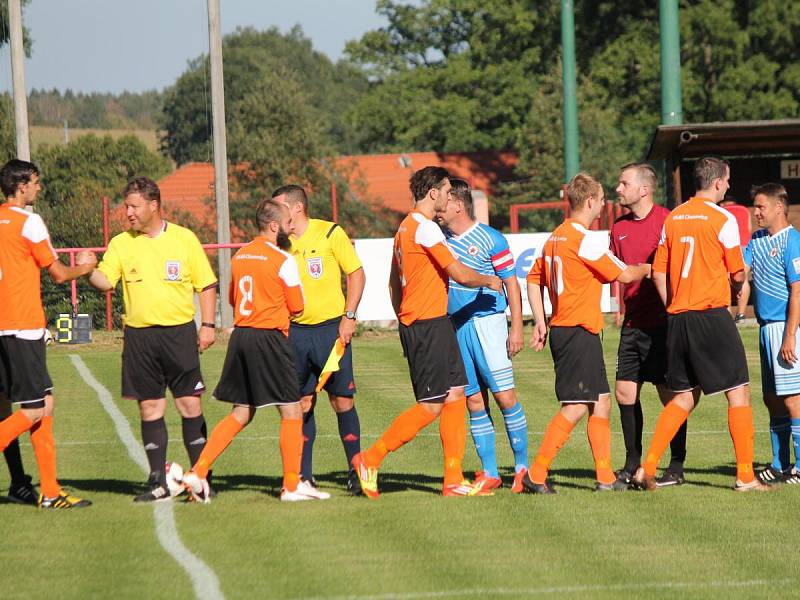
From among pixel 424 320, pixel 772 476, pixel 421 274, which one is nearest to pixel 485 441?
pixel 424 320

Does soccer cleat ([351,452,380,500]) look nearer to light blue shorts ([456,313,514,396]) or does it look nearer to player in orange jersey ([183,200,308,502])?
player in orange jersey ([183,200,308,502])

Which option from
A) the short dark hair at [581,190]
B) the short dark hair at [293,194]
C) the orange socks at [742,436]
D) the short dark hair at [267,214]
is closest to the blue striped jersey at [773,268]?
the orange socks at [742,436]

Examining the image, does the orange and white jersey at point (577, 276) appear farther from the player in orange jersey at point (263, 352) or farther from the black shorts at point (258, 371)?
the black shorts at point (258, 371)

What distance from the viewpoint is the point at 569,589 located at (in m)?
6.66

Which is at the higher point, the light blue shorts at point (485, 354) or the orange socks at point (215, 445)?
the light blue shorts at point (485, 354)

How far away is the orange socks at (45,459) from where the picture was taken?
890 cm

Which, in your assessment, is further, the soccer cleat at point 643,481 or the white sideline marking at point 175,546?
the soccer cleat at point 643,481

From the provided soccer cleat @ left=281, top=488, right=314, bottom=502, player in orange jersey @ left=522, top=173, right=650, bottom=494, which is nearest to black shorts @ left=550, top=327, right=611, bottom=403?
player in orange jersey @ left=522, top=173, right=650, bottom=494

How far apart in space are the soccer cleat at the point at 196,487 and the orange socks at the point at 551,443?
2.15m

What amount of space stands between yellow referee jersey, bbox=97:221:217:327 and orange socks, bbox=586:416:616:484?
274 centimetres

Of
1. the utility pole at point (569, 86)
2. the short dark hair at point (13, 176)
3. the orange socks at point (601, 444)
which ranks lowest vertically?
the orange socks at point (601, 444)

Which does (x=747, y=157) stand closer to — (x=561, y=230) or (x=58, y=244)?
(x=58, y=244)

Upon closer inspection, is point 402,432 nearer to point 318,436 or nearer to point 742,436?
point 742,436

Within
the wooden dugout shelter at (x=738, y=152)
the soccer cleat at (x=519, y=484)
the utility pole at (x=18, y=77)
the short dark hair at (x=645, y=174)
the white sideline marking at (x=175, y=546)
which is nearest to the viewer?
the white sideline marking at (x=175, y=546)
